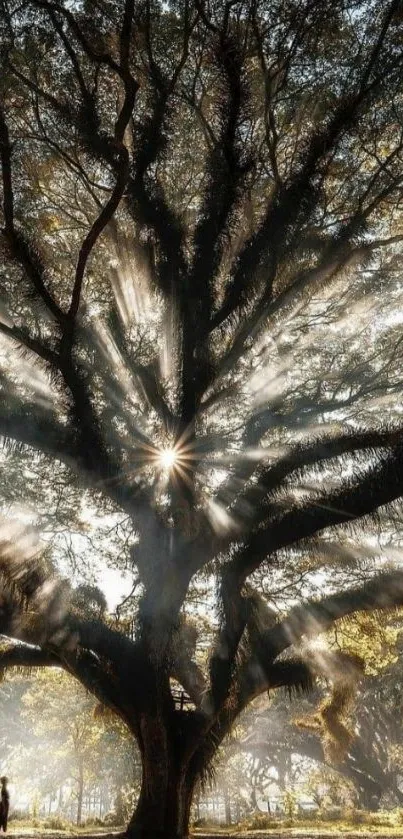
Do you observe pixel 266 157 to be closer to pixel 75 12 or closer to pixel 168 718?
pixel 75 12

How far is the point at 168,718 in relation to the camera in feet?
31.1

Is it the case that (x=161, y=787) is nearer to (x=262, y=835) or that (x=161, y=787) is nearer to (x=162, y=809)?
(x=162, y=809)

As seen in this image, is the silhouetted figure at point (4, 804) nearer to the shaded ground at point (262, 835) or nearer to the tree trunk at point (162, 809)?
the shaded ground at point (262, 835)

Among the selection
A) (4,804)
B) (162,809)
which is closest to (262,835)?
(162,809)

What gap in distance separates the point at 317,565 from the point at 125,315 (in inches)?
272

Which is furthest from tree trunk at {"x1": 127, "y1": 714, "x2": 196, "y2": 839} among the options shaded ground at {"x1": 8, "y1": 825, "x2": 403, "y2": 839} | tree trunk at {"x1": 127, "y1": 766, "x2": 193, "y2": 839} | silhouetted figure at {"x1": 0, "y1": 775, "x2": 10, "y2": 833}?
silhouetted figure at {"x1": 0, "y1": 775, "x2": 10, "y2": 833}

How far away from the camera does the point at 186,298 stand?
27.8 feet

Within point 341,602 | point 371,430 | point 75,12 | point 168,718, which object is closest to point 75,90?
point 75,12

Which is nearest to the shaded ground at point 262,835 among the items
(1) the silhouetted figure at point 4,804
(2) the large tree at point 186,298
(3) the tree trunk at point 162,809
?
(1) the silhouetted figure at point 4,804

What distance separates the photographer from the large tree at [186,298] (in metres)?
7.65

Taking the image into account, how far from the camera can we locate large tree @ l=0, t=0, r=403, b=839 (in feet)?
25.1

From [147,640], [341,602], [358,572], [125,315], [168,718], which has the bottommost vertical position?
[168,718]

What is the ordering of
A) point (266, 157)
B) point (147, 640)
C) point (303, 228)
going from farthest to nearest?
point (266, 157) < point (303, 228) < point (147, 640)

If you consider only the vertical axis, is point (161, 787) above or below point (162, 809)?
above
